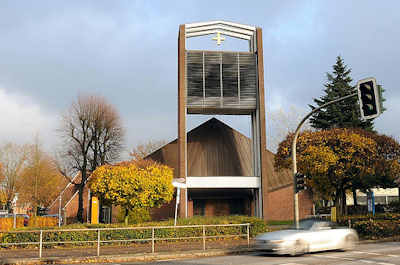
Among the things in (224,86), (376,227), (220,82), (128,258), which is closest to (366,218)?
(376,227)

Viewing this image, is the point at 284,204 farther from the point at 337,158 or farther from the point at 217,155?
the point at 337,158

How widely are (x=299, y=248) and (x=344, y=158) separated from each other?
577 inches

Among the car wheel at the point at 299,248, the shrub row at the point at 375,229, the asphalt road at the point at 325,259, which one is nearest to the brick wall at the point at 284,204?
the shrub row at the point at 375,229

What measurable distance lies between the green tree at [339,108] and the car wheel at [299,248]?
29193mm

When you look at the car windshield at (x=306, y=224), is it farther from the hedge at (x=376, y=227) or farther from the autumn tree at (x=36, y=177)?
the autumn tree at (x=36, y=177)

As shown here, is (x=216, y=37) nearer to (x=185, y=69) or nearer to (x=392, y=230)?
(x=185, y=69)

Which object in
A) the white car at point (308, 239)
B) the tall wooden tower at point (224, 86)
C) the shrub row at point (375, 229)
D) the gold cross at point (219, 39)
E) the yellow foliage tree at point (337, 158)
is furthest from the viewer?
the gold cross at point (219, 39)

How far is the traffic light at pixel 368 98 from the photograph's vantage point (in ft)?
44.4

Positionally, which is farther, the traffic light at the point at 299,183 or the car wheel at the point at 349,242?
the traffic light at the point at 299,183

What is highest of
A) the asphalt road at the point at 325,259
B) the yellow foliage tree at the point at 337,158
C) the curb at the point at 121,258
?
the yellow foliage tree at the point at 337,158

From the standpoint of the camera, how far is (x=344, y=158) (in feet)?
90.2

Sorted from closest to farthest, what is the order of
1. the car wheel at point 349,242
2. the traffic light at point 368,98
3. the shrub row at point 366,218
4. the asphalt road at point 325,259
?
the asphalt road at point 325,259 → the traffic light at point 368,98 → the car wheel at point 349,242 → the shrub row at point 366,218

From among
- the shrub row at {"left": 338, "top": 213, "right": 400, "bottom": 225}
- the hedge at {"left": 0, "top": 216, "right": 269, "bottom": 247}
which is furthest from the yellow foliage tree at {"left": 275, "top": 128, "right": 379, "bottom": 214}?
the hedge at {"left": 0, "top": 216, "right": 269, "bottom": 247}

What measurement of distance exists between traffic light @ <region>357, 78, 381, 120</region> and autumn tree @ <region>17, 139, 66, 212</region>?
37.3 metres
